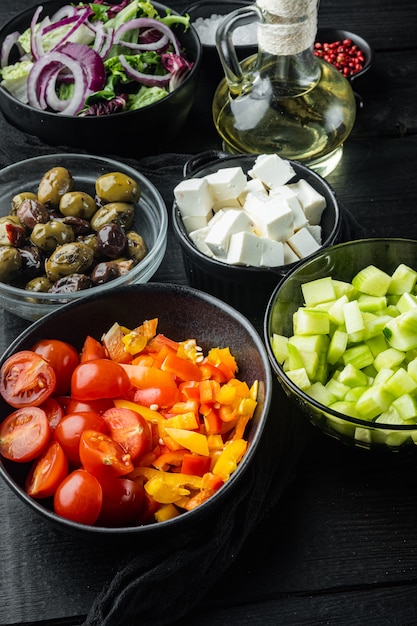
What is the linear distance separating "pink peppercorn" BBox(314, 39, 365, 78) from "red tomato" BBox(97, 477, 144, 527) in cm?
126

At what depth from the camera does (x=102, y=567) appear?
1290 millimetres

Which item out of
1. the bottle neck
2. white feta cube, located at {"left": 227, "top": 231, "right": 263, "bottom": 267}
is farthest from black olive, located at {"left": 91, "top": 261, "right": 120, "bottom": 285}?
the bottle neck

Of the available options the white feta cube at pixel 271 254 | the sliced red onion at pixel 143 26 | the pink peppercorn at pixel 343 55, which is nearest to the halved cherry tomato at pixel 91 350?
the white feta cube at pixel 271 254

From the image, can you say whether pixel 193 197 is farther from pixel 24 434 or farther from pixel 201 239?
pixel 24 434

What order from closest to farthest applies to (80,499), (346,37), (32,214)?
(80,499)
(32,214)
(346,37)

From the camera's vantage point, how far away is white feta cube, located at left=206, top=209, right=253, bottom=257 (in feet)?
4.99

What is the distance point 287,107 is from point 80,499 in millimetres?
1003

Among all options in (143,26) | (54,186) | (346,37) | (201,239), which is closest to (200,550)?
(201,239)

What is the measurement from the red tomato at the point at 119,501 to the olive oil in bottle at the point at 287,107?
2.86ft

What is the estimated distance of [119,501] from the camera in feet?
3.97

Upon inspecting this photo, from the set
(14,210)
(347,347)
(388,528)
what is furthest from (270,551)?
(14,210)

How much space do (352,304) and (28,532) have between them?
657 millimetres

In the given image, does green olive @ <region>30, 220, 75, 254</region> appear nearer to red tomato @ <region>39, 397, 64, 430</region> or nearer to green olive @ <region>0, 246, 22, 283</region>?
green olive @ <region>0, 246, 22, 283</region>

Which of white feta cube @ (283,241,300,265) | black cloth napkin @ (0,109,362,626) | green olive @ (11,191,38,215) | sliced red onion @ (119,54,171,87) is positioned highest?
sliced red onion @ (119,54,171,87)
